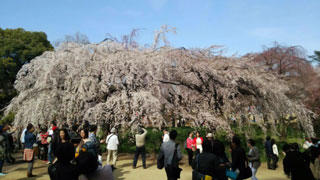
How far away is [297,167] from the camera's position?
3.85m

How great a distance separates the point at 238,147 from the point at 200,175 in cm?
124

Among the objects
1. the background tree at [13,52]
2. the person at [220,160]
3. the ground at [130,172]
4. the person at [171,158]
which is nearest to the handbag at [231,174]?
the person at [220,160]

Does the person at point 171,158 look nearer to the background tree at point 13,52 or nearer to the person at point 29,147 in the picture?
the person at point 29,147

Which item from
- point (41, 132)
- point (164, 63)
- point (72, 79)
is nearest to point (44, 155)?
point (41, 132)

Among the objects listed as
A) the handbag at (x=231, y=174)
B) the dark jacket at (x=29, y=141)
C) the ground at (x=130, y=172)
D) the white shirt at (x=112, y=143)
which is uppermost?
the dark jacket at (x=29, y=141)

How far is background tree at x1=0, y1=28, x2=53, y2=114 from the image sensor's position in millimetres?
16719

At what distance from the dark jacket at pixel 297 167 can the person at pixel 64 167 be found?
3.55 metres

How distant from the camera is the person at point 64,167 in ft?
8.16

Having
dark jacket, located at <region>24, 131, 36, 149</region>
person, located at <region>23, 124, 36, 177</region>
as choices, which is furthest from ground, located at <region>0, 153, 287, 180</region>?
dark jacket, located at <region>24, 131, 36, 149</region>

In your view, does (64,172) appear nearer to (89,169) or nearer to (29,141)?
(89,169)

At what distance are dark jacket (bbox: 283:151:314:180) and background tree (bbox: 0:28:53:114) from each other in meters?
18.5

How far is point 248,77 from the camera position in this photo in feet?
29.4

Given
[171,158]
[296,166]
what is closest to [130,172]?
[171,158]

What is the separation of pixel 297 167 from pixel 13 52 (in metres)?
19.9
